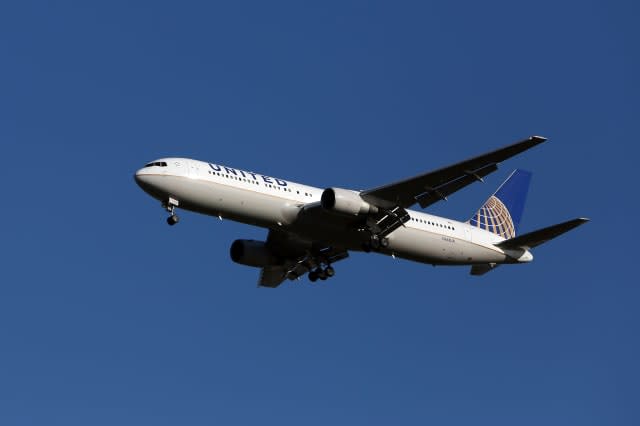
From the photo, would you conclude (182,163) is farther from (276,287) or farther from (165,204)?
(276,287)

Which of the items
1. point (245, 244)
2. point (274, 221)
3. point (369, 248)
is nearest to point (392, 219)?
point (369, 248)

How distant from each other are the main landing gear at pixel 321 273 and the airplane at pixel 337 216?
5 centimetres

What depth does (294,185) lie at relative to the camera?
50.4 m

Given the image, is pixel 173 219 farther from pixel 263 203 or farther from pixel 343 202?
pixel 343 202

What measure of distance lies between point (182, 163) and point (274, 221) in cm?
458

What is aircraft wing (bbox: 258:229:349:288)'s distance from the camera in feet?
180

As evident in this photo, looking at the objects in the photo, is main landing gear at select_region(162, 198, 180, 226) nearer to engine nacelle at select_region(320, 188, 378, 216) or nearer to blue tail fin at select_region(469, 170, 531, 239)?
engine nacelle at select_region(320, 188, 378, 216)

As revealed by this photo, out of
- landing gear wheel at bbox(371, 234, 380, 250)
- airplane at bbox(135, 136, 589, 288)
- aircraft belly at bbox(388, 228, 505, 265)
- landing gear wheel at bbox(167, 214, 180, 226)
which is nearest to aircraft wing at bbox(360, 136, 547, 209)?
airplane at bbox(135, 136, 589, 288)

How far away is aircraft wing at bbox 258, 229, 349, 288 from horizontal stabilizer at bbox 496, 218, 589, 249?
7807 millimetres

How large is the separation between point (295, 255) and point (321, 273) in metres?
1.73

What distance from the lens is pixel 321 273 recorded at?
55.2 metres

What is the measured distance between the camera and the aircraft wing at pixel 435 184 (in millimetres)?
46812

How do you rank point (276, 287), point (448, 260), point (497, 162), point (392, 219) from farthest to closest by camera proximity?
point (276, 287), point (448, 260), point (392, 219), point (497, 162)

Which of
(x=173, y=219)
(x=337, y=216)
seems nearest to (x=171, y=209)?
(x=173, y=219)
